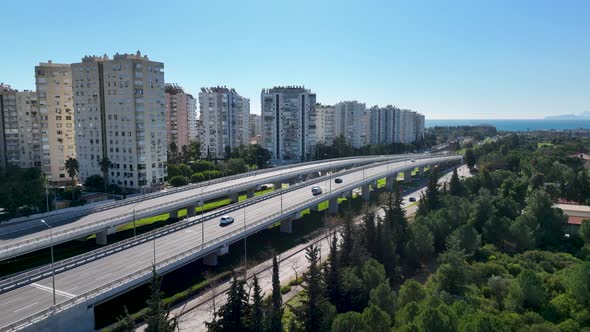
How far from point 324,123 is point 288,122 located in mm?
29956

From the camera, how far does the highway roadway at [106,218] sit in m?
42.7

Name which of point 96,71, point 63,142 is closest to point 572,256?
point 96,71

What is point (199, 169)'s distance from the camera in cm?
9188

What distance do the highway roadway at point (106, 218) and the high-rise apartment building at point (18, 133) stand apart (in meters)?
39.0

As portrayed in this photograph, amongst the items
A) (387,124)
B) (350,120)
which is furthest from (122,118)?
(387,124)

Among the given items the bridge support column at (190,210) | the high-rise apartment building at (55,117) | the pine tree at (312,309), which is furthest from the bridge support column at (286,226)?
the high-rise apartment building at (55,117)

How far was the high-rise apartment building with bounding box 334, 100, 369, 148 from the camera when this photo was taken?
161000 mm

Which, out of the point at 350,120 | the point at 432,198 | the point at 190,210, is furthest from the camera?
the point at 350,120

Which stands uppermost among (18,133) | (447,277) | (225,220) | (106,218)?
(18,133)

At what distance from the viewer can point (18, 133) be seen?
89812 mm

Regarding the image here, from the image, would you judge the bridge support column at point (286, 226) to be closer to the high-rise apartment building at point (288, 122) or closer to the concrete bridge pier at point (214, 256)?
the concrete bridge pier at point (214, 256)

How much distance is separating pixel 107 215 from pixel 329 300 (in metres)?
33.5

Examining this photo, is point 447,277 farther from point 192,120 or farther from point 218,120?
point 192,120

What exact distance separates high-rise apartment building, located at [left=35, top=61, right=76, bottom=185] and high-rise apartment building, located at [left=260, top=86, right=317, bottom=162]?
51.9 meters
